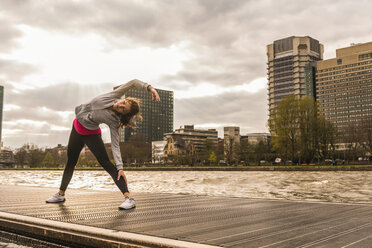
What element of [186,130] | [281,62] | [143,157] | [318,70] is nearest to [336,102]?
[318,70]

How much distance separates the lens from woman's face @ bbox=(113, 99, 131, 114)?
5.50 m

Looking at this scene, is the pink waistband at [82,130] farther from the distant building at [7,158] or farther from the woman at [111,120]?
the distant building at [7,158]

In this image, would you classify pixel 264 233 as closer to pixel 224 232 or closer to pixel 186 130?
pixel 224 232

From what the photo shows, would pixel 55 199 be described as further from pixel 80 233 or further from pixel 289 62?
pixel 289 62

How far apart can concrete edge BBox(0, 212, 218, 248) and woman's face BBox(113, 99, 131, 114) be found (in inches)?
78.2

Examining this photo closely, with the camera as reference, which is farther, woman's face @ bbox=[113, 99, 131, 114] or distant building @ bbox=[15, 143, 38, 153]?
distant building @ bbox=[15, 143, 38, 153]

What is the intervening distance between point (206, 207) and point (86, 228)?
8.14 ft

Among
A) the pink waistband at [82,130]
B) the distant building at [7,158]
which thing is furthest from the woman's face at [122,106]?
the distant building at [7,158]

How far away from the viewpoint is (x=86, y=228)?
376 cm

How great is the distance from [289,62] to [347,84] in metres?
30.1

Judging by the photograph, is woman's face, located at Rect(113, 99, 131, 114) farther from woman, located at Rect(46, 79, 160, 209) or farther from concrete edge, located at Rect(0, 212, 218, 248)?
concrete edge, located at Rect(0, 212, 218, 248)

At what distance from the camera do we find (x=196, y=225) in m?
4.01

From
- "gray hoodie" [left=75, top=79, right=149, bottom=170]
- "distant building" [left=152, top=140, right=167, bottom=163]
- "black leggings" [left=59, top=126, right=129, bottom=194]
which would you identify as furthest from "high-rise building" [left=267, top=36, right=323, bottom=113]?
"gray hoodie" [left=75, top=79, right=149, bottom=170]

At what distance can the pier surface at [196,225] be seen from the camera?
3.19 metres
